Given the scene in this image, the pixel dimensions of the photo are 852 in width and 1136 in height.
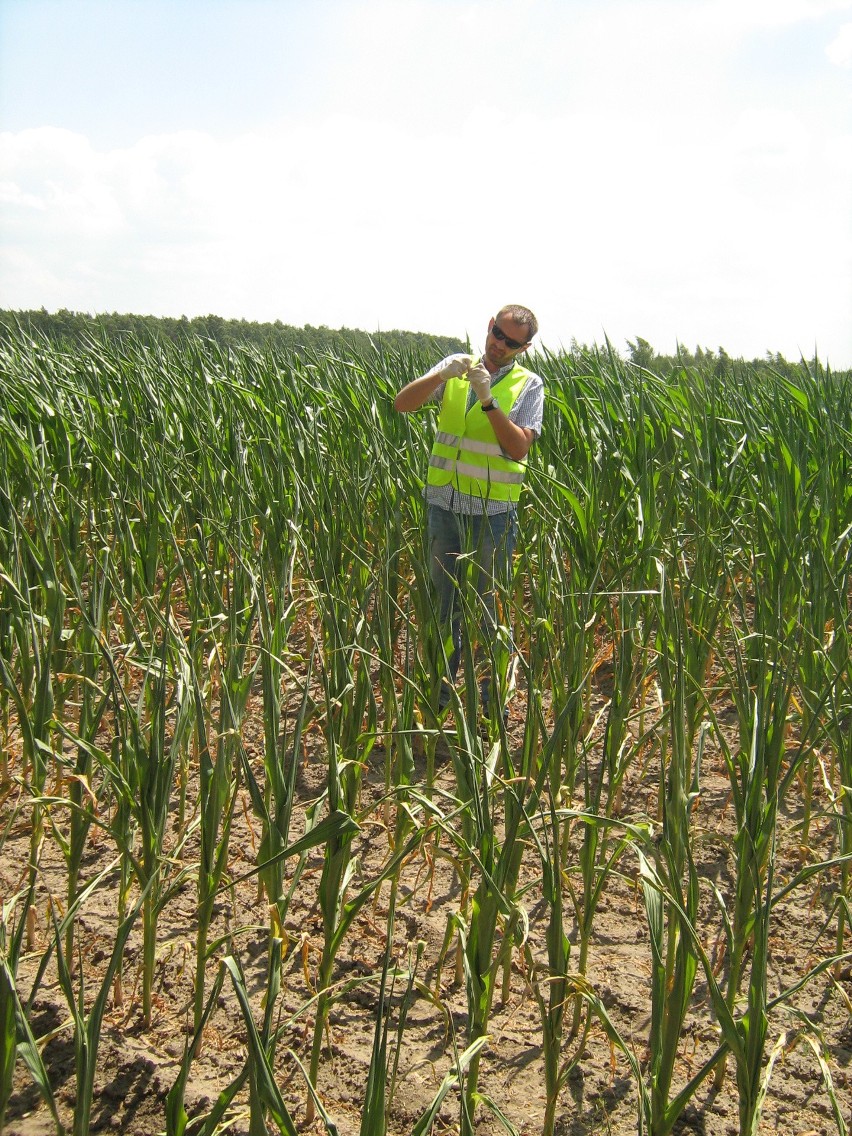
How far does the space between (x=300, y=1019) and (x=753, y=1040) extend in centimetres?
76

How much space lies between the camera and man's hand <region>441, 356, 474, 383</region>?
9.48 ft

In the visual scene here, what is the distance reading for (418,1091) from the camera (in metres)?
1.60

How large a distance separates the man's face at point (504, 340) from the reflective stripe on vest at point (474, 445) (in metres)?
0.06

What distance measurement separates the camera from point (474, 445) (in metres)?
2.93

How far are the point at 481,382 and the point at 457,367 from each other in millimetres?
106

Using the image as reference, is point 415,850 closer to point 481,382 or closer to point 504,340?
point 481,382

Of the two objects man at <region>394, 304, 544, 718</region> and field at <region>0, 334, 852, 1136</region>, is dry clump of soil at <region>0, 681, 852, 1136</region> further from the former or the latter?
man at <region>394, 304, 544, 718</region>

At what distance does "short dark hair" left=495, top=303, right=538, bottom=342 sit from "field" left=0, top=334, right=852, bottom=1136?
425 millimetres

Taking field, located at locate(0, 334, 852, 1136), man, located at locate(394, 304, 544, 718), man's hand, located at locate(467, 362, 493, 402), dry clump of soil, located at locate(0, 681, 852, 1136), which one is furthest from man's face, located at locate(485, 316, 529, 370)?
dry clump of soil, located at locate(0, 681, 852, 1136)

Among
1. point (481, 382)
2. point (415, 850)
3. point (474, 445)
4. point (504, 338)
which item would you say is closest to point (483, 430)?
point (474, 445)

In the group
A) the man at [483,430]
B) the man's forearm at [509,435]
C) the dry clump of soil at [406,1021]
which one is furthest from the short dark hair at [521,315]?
the dry clump of soil at [406,1021]


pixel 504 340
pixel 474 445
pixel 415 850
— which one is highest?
pixel 504 340

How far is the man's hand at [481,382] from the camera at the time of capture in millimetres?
2826

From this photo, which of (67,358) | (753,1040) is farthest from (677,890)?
(67,358)
